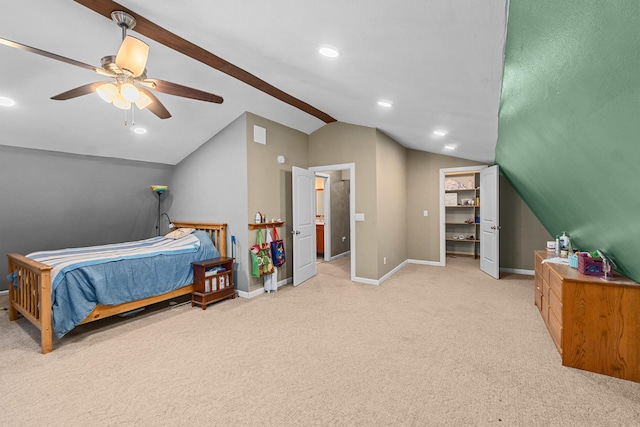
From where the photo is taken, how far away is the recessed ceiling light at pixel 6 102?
295 centimetres

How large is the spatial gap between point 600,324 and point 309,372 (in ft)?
7.35

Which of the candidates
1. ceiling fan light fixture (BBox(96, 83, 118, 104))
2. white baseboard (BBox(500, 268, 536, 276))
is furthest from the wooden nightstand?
white baseboard (BBox(500, 268, 536, 276))

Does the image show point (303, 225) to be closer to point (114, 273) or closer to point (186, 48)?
point (114, 273)

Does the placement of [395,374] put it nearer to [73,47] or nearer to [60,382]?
[60,382]

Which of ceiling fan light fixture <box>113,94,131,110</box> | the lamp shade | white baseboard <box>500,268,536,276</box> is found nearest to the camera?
ceiling fan light fixture <box>113,94,131,110</box>

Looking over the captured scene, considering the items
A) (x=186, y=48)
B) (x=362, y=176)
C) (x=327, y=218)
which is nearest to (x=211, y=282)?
(x=186, y=48)

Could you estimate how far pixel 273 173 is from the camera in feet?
15.1

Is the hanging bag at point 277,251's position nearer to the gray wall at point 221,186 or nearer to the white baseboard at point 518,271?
the gray wall at point 221,186

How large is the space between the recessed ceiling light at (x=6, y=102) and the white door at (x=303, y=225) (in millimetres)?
3195

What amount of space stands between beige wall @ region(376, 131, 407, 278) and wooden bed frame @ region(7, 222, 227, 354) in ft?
10.0

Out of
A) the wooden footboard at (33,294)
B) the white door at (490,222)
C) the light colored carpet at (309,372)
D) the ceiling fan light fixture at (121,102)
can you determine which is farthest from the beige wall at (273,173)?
the white door at (490,222)

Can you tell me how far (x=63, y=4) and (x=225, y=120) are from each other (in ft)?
7.18

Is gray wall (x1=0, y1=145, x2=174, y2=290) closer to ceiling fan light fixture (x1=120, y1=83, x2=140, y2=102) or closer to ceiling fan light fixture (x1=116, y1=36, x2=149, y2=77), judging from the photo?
ceiling fan light fixture (x1=120, y1=83, x2=140, y2=102)

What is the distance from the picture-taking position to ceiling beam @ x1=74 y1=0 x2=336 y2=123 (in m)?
2.09
